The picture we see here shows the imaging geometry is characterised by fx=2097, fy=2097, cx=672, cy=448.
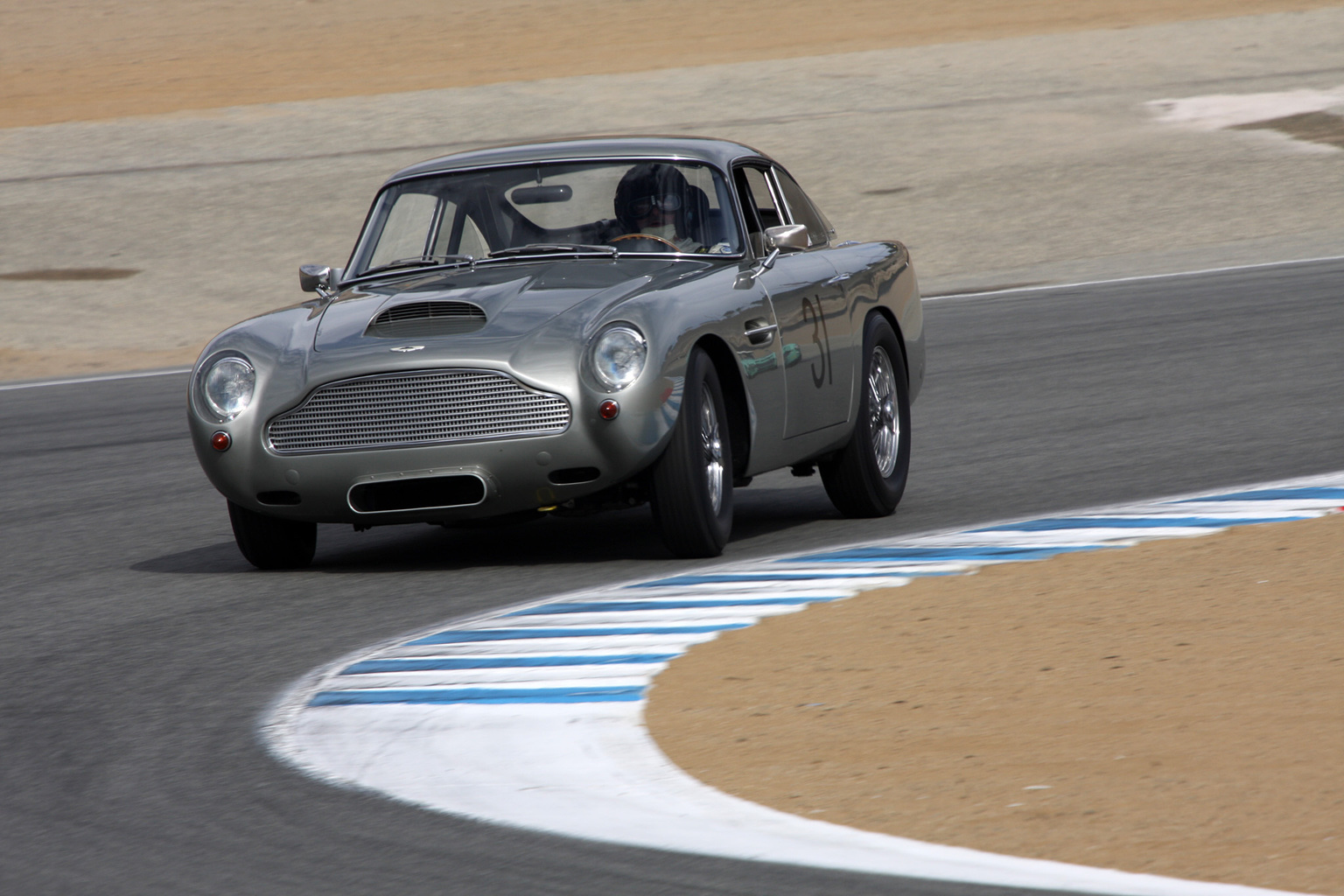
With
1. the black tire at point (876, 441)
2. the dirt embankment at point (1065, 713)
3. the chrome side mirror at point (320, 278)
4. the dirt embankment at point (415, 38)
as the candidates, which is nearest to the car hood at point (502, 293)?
the chrome side mirror at point (320, 278)

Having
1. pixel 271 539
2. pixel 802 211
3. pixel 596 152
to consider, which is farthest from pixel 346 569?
pixel 802 211

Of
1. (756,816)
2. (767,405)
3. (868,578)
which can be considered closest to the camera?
(756,816)

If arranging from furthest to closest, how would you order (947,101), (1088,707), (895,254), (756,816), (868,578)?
(947,101)
(895,254)
(868,578)
(1088,707)
(756,816)

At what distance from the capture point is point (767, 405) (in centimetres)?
774

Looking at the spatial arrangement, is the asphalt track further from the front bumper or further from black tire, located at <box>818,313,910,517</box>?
the front bumper

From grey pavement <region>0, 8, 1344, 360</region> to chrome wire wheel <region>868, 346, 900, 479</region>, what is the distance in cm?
1025

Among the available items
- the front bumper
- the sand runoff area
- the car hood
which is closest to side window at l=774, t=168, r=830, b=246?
the car hood

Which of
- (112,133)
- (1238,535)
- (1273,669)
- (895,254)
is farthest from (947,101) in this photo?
(1273,669)

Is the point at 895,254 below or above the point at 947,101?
above

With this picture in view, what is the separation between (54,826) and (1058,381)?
942 cm

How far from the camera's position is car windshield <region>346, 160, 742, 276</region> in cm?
821

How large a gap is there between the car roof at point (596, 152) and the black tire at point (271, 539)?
5.05ft

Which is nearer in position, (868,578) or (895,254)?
(868,578)

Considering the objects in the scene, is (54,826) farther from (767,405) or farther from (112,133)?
(112,133)
